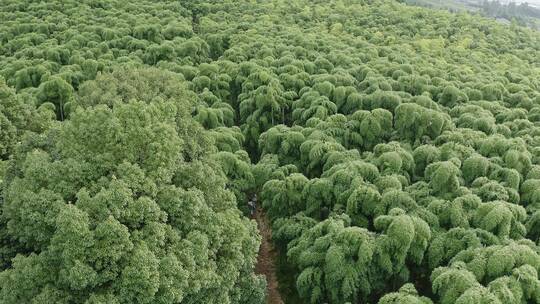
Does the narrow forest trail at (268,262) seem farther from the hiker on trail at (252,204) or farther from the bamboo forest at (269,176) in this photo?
the hiker on trail at (252,204)

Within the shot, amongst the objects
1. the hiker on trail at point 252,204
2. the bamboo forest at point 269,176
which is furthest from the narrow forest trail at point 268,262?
the hiker on trail at point 252,204

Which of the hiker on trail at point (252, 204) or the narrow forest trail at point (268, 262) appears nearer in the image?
the narrow forest trail at point (268, 262)

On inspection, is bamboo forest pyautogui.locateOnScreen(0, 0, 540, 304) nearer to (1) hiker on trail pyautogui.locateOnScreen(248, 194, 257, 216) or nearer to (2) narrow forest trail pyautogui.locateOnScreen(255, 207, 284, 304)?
(2) narrow forest trail pyautogui.locateOnScreen(255, 207, 284, 304)

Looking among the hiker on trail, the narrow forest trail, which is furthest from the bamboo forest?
the hiker on trail

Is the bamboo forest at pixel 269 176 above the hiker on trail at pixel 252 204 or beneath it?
above

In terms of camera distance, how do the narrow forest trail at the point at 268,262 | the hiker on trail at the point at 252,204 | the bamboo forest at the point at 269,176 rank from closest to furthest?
1. the bamboo forest at the point at 269,176
2. the narrow forest trail at the point at 268,262
3. the hiker on trail at the point at 252,204

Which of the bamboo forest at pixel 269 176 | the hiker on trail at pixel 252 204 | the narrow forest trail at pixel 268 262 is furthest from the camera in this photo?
the hiker on trail at pixel 252 204

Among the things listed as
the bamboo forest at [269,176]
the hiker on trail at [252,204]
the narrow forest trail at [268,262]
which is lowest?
the narrow forest trail at [268,262]
